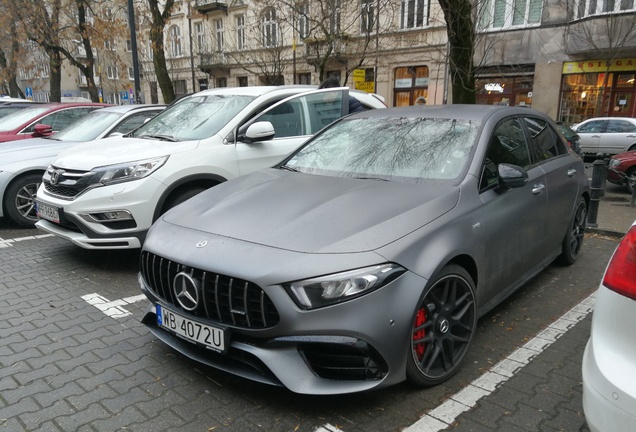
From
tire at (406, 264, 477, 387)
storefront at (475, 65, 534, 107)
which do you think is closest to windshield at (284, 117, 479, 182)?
tire at (406, 264, 477, 387)

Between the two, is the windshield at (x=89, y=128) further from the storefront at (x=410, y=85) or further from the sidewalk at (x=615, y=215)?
the storefront at (x=410, y=85)

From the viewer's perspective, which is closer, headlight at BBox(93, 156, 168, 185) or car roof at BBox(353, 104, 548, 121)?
car roof at BBox(353, 104, 548, 121)

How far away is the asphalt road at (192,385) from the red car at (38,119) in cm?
509

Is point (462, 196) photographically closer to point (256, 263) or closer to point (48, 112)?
point (256, 263)

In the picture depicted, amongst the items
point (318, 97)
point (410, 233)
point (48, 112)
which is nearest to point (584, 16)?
point (318, 97)

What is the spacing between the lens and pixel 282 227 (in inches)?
112

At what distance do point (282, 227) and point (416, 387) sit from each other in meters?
1.23

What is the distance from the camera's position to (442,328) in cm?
292

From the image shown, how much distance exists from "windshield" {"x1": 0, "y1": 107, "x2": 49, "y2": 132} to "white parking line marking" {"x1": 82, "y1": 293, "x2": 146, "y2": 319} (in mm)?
5772

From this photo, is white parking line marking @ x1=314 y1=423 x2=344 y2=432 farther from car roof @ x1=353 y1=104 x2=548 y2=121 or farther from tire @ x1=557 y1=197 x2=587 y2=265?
tire @ x1=557 y1=197 x2=587 y2=265

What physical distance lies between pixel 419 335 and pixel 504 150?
1770 millimetres

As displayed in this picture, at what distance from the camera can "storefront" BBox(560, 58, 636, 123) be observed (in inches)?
825

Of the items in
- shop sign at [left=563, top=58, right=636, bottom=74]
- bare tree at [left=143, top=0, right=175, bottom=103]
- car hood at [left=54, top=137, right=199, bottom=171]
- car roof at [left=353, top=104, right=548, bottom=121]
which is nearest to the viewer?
car roof at [left=353, top=104, right=548, bottom=121]

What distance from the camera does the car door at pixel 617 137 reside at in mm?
16078
